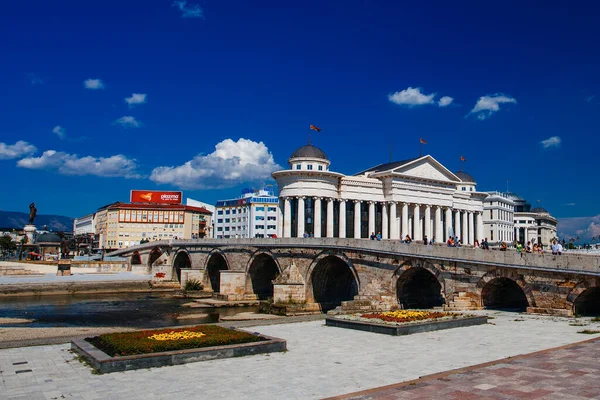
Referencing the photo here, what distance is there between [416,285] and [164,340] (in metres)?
22.4

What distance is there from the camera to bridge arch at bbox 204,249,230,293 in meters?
57.7

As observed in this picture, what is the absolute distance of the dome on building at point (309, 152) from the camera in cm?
6631

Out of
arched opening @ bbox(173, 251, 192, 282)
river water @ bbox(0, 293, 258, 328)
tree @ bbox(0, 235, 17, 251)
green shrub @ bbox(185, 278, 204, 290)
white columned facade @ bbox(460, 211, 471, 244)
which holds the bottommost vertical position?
river water @ bbox(0, 293, 258, 328)

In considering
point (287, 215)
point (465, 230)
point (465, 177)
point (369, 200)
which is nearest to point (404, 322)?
point (287, 215)

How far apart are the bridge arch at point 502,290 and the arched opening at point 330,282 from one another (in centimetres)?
1335

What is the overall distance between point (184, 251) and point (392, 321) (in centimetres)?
4765

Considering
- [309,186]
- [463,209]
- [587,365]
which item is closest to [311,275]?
[309,186]

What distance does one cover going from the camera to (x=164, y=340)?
1603cm

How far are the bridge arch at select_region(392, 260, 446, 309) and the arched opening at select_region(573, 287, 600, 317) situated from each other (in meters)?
7.53

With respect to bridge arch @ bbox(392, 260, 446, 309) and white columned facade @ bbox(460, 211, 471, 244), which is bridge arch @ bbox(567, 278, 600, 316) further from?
white columned facade @ bbox(460, 211, 471, 244)

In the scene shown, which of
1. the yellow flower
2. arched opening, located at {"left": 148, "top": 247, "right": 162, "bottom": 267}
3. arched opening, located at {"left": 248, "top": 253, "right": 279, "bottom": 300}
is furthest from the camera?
arched opening, located at {"left": 148, "top": 247, "right": 162, "bottom": 267}

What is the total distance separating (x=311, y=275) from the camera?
136 ft

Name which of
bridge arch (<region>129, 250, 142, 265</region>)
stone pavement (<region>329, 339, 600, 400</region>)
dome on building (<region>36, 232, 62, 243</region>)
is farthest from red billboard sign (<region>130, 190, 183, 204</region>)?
stone pavement (<region>329, 339, 600, 400</region>)

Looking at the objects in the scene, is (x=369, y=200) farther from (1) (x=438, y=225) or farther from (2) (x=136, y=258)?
(2) (x=136, y=258)
